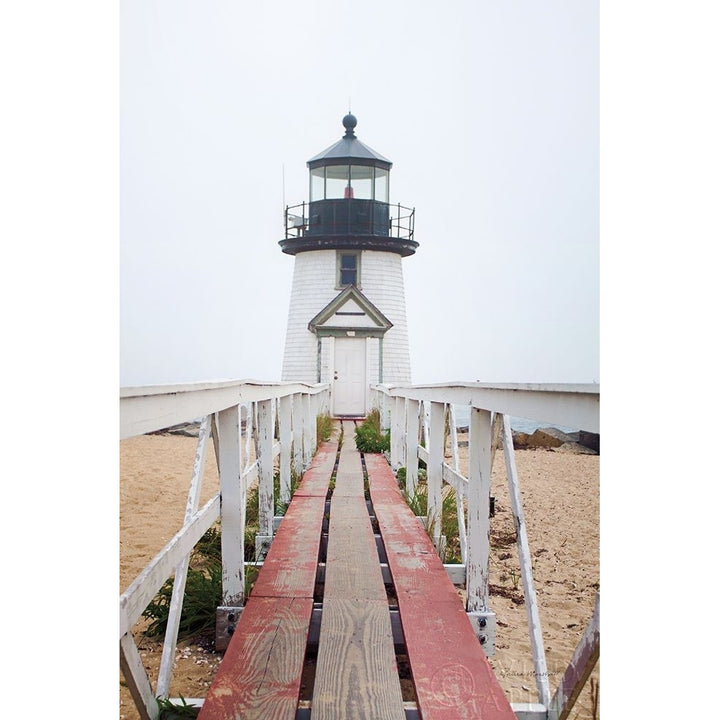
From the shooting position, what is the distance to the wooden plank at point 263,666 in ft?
6.73

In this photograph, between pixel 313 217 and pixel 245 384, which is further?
pixel 313 217

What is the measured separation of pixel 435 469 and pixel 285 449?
4.39ft

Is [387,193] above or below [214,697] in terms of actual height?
above

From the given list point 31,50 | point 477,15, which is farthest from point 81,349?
point 477,15

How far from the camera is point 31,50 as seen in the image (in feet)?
6.57

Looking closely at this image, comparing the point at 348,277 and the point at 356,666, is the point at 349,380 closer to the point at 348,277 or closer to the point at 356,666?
the point at 348,277

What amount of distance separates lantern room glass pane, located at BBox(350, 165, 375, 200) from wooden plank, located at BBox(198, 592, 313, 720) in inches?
510

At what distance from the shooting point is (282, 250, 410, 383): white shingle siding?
15.1m

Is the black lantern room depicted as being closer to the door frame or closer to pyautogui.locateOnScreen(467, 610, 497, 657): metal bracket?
the door frame

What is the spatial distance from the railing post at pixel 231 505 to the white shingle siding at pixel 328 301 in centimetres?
1190

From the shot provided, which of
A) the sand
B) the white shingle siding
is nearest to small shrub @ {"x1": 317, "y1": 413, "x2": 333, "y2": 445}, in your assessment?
the sand
